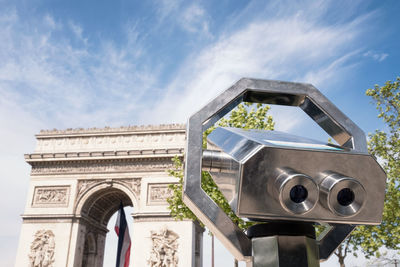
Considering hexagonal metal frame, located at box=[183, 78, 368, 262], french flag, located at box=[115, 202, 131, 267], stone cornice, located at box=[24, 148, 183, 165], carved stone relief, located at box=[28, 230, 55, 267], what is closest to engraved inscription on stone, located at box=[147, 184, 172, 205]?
stone cornice, located at box=[24, 148, 183, 165]

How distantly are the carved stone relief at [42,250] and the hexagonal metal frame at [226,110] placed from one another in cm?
2427

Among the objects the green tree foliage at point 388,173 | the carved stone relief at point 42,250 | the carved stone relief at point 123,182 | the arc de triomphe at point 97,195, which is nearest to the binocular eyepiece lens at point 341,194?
the green tree foliage at point 388,173

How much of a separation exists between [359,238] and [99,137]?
18653mm

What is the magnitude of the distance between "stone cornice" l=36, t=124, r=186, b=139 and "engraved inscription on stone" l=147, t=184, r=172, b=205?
4317mm

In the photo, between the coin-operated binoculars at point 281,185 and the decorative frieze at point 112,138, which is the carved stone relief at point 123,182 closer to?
the decorative frieze at point 112,138

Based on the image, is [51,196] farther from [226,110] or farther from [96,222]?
[226,110]

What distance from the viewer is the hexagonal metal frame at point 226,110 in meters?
1.57

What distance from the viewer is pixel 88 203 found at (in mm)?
24594

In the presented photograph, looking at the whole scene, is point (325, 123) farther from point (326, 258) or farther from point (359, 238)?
point (359, 238)

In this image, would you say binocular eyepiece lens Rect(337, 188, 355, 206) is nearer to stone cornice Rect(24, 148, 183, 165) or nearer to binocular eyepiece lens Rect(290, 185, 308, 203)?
binocular eyepiece lens Rect(290, 185, 308, 203)

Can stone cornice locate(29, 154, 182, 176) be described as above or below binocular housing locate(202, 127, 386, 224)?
above

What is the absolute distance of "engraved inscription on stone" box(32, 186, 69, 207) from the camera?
2403 centimetres

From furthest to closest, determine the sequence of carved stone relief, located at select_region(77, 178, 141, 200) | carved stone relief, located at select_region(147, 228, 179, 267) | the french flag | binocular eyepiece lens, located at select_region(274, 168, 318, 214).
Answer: carved stone relief, located at select_region(77, 178, 141, 200) → the french flag → carved stone relief, located at select_region(147, 228, 179, 267) → binocular eyepiece lens, located at select_region(274, 168, 318, 214)

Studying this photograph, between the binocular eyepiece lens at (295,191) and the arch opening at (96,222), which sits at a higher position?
the arch opening at (96,222)
